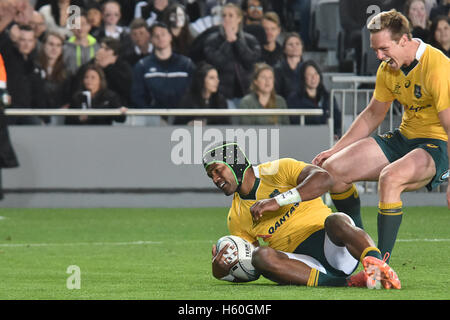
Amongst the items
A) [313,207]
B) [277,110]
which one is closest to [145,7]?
[277,110]

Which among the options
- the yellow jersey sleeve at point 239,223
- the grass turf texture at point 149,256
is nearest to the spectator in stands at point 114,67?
the grass turf texture at point 149,256

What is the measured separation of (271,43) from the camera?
53.6ft

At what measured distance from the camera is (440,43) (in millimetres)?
15875

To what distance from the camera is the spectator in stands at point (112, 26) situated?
650 inches

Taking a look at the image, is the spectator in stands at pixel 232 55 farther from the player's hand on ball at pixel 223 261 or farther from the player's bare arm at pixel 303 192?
the player's bare arm at pixel 303 192

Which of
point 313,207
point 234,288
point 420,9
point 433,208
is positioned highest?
point 420,9

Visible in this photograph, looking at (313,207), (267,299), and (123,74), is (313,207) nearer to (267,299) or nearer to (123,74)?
(267,299)

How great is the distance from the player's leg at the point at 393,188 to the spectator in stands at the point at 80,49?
860 cm

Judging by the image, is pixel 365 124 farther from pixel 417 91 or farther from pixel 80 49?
pixel 80 49

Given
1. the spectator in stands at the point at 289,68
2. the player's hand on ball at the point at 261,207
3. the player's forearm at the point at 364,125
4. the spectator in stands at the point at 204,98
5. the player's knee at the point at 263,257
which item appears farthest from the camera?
the spectator in stands at the point at 289,68

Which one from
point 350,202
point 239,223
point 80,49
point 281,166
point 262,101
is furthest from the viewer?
point 80,49

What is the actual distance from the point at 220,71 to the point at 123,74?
4.76 feet

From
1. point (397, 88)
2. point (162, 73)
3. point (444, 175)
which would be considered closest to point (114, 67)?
point (162, 73)

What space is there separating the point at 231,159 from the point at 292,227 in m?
0.70
